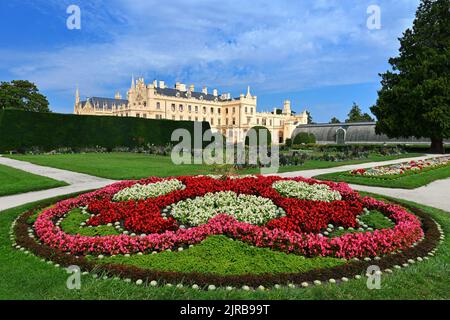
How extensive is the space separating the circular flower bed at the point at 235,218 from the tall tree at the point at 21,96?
49296 mm

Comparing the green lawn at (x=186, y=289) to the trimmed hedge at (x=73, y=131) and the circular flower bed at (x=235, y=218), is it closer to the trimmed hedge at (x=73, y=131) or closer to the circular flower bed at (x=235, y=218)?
the circular flower bed at (x=235, y=218)

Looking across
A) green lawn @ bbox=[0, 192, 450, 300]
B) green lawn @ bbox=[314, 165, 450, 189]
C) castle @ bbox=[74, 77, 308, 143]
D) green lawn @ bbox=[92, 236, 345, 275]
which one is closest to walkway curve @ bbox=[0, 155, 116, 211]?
green lawn @ bbox=[0, 192, 450, 300]

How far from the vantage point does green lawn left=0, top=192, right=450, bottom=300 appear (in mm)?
2959

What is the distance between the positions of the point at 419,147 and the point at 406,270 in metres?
31.2

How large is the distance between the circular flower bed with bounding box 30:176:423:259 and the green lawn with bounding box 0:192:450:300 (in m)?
0.66

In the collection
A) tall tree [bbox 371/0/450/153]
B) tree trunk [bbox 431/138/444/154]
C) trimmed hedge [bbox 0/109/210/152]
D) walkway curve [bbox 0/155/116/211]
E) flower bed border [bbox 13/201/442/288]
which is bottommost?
flower bed border [bbox 13/201/442/288]

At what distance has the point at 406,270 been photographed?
3.67 m

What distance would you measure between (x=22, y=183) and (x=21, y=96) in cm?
4995

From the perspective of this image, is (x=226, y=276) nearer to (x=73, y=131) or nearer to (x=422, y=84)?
(x=73, y=131)

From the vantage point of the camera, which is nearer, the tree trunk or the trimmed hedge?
the trimmed hedge

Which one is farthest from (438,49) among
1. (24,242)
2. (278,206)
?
(24,242)

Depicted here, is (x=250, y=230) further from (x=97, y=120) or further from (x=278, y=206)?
(x=97, y=120)

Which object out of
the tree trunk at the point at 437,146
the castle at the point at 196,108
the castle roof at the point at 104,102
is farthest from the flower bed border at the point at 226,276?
the castle roof at the point at 104,102

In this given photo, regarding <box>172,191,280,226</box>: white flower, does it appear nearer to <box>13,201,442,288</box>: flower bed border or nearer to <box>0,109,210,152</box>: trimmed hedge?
<box>13,201,442,288</box>: flower bed border
